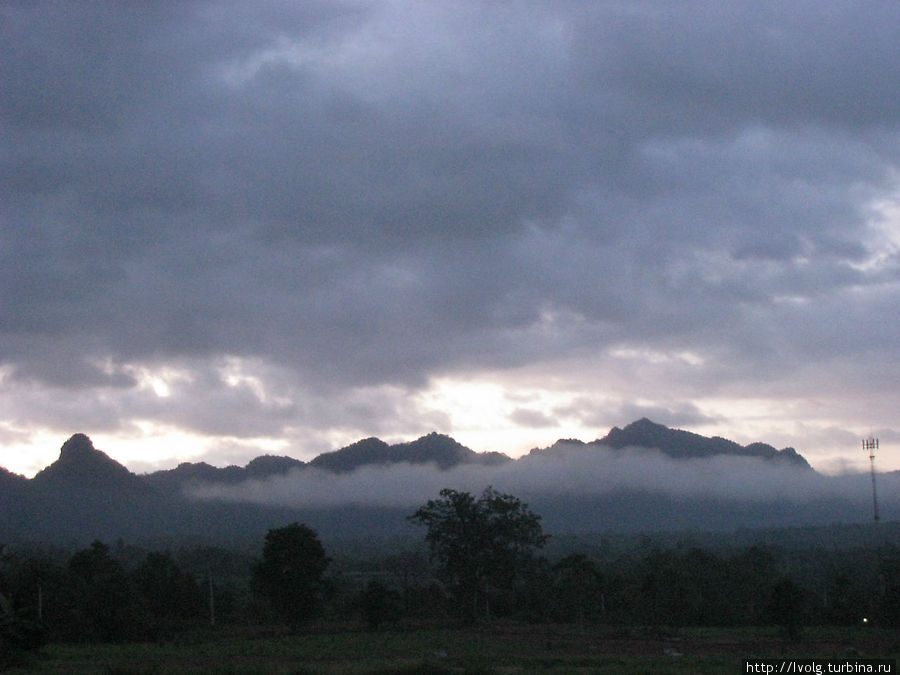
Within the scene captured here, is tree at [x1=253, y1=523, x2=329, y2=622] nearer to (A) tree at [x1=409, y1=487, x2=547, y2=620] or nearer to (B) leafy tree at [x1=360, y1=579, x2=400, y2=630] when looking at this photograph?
(B) leafy tree at [x1=360, y1=579, x2=400, y2=630]

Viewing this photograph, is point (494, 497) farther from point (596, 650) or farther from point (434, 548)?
point (596, 650)

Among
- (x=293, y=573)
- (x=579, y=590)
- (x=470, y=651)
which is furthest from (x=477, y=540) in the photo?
(x=470, y=651)

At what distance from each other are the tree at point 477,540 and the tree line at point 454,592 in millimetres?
73

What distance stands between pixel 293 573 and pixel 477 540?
13.1 m

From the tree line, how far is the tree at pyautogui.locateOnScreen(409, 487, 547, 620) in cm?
7

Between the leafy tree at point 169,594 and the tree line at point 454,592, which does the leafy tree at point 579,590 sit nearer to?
the tree line at point 454,592

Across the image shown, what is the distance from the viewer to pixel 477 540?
6141 centimetres

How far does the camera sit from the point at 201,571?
103438mm

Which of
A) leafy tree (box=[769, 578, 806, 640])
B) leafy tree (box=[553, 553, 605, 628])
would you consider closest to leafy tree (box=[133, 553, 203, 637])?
leafy tree (box=[553, 553, 605, 628])

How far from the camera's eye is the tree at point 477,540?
60.8 m

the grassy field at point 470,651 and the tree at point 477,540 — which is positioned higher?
the tree at point 477,540

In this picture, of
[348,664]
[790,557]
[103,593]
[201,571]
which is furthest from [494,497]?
[790,557]

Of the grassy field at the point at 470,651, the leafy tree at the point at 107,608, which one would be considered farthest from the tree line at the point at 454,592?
the grassy field at the point at 470,651

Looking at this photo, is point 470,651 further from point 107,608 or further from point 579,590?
point 579,590
